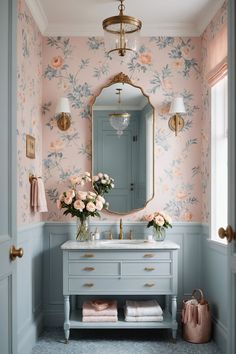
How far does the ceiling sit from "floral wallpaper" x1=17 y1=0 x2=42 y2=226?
0.53 feet

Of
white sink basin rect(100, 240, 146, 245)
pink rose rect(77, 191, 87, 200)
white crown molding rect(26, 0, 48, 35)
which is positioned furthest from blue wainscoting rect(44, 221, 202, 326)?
white crown molding rect(26, 0, 48, 35)

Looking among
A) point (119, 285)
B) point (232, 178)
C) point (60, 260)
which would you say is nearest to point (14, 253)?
point (232, 178)

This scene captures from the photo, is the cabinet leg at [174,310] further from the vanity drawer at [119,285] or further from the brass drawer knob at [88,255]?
the brass drawer knob at [88,255]

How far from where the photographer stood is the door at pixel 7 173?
5.79 ft

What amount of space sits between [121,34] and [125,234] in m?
1.88

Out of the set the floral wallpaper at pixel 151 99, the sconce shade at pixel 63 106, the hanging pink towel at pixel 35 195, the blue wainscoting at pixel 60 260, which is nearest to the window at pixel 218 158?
the blue wainscoting at pixel 60 260

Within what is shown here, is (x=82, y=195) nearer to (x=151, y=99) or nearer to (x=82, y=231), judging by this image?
(x=82, y=231)

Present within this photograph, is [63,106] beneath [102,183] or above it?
above

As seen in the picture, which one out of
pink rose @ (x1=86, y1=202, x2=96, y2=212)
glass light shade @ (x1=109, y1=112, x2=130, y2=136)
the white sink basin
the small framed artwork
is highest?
glass light shade @ (x1=109, y1=112, x2=130, y2=136)

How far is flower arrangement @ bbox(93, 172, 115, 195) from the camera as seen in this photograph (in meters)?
4.06

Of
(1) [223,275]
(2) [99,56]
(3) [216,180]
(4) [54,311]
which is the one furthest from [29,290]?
(2) [99,56]

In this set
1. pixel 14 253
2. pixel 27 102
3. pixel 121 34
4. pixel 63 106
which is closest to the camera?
pixel 14 253

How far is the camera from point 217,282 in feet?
11.8

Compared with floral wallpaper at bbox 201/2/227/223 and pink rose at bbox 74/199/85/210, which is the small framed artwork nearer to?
pink rose at bbox 74/199/85/210
